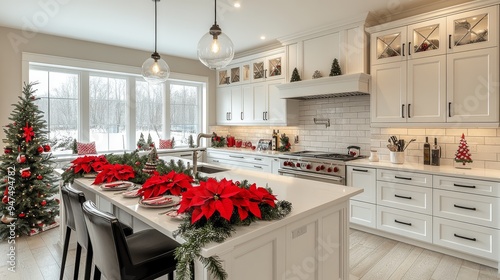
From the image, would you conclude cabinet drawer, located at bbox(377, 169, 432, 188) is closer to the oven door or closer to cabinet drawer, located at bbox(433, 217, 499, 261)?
cabinet drawer, located at bbox(433, 217, 499, 261)

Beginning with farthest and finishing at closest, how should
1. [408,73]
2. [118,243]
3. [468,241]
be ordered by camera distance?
[408,73], [468,241], [118,243]

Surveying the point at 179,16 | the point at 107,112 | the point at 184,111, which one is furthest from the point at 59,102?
the point at 179,16

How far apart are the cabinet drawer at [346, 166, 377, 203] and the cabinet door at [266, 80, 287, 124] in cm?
153

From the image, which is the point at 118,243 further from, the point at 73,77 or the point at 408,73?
the point at 73,77

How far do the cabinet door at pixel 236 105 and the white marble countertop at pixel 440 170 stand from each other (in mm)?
2561

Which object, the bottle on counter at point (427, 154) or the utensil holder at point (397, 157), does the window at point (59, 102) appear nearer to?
the utensil holder at point (397, 157)

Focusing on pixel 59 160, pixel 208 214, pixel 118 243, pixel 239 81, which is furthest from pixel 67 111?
pixel 208 214

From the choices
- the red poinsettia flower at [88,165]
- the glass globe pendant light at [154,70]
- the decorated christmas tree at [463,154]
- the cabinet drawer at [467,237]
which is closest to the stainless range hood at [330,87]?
the decorated christmas tree at [463,154]

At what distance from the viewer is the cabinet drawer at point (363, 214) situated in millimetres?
3477

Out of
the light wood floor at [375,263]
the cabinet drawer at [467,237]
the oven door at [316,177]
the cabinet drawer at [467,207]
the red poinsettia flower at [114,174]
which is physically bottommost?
the light wood floor at [375,263]

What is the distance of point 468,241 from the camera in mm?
2818

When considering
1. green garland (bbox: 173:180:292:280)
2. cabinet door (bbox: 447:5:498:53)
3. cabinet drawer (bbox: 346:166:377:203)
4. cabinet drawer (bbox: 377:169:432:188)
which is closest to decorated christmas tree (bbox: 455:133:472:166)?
cabinet drawer (bbox: 377:169:432:188)

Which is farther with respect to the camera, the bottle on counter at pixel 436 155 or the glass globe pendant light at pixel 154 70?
the bottle on counter at pixel 436 155

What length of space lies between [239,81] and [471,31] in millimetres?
3617
